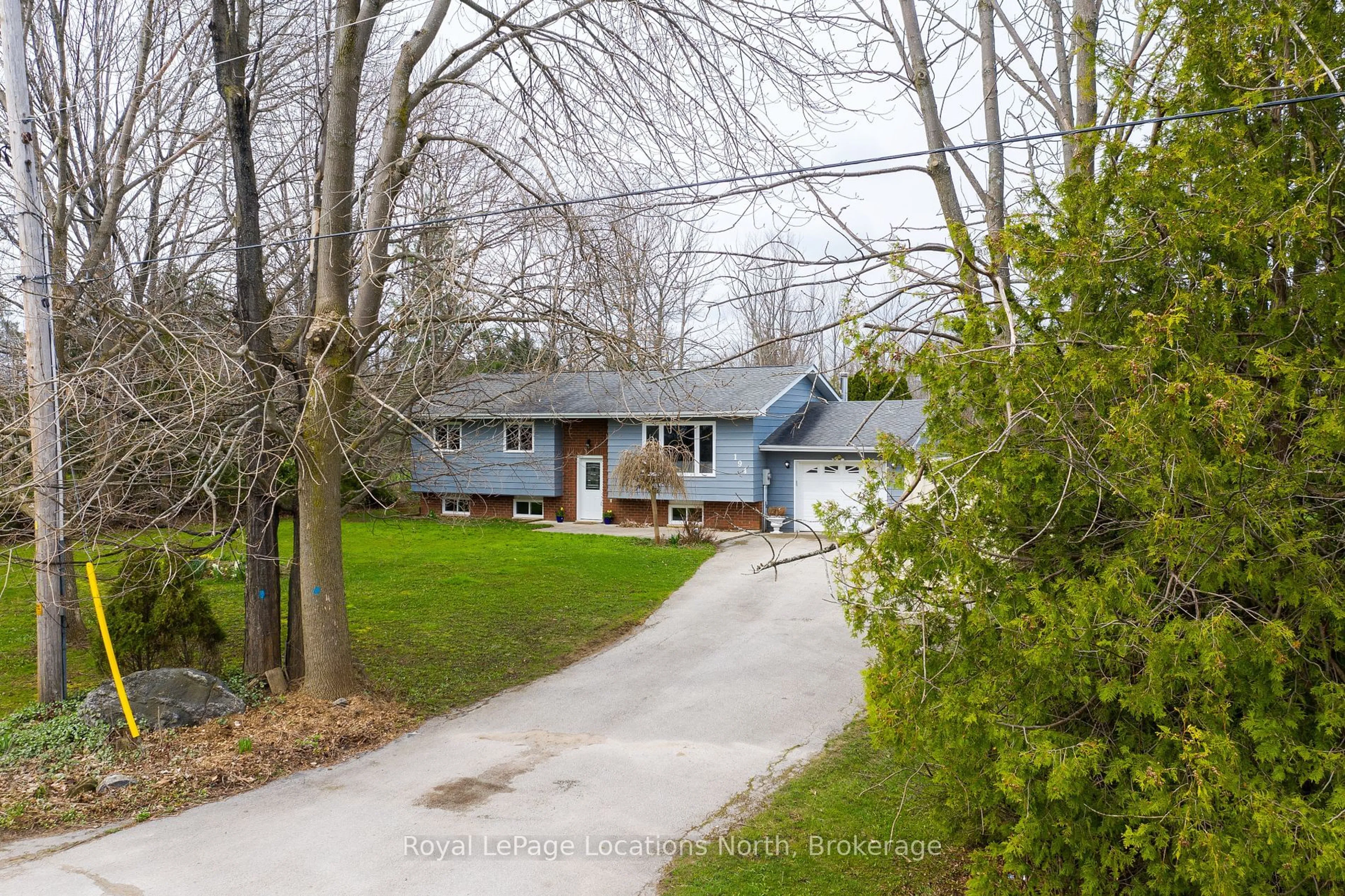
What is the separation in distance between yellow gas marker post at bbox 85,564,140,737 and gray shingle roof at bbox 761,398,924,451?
51.5ft

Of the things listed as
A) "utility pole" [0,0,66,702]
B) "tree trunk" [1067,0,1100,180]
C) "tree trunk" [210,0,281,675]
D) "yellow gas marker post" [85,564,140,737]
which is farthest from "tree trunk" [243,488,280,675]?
"tree trunk" [1067,0,1100,180]

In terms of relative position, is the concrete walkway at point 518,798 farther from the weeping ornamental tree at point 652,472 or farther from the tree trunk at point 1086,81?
the weeping ornamental tree at point 652,472

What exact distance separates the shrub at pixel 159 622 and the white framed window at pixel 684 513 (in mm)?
14473

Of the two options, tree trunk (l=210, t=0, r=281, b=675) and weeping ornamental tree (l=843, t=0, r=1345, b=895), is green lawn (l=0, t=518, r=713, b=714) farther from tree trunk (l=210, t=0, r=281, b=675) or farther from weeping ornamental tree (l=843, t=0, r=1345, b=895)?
weeping ornamental tree (l=843, t=0, r=1345, b=895)

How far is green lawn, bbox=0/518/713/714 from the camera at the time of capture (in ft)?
31.2

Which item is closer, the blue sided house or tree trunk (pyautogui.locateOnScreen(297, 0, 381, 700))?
tree trunk (pyautogui.locateOnScreen(297, 0, 381, 700))

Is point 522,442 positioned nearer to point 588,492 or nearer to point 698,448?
point 588,492

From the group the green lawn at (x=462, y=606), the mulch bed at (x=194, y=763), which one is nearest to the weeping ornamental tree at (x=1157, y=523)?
the mulch bed at (x=194, y=763)

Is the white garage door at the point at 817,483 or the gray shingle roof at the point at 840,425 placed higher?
the gray shingle roof at the point at 840,425

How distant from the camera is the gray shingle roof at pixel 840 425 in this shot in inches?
848

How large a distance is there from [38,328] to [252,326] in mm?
1643

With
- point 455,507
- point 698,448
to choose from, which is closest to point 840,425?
point 698,448

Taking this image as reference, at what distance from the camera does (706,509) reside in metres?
23.1

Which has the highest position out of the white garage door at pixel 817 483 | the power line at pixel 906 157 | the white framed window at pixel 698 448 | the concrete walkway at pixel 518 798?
the power line at pixel 906 157
